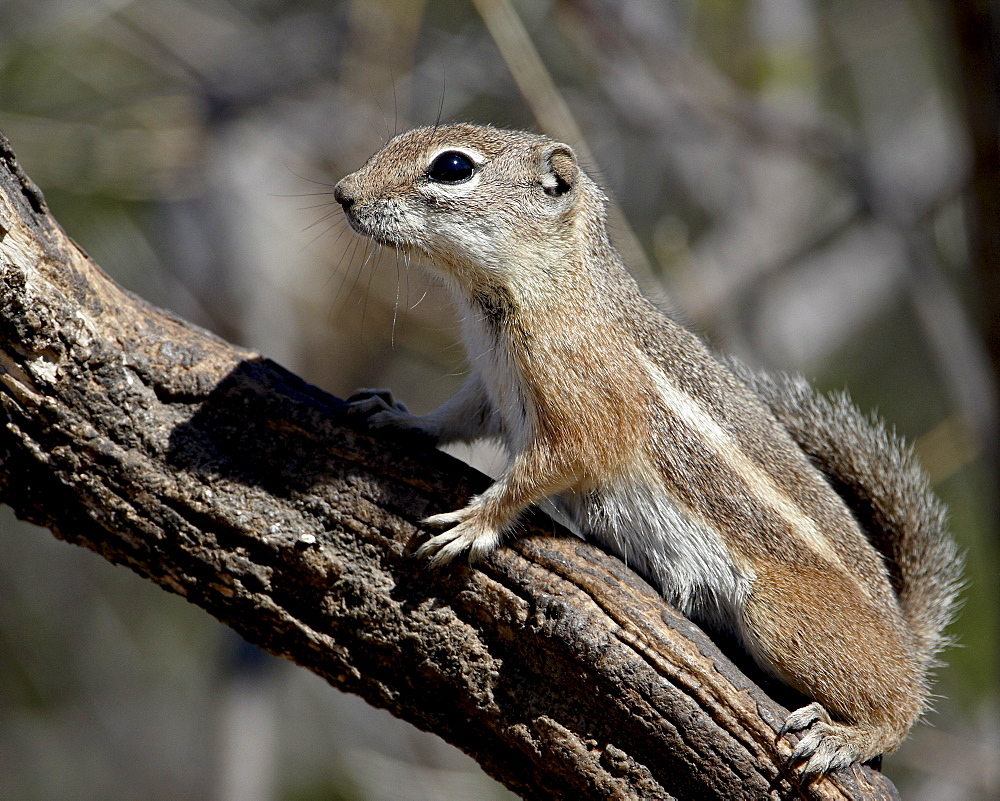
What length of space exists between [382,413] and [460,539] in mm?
687

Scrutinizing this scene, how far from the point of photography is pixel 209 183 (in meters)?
8.57

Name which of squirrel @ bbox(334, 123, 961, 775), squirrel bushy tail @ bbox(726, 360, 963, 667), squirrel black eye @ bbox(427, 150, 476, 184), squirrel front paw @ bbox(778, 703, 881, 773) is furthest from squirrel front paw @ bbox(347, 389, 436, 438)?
squirrel front paw @ bbox(778, 703, 881, 773)

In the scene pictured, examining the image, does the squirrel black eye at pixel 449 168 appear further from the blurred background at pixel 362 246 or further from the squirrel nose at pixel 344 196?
the blurred background at pixel 362 246

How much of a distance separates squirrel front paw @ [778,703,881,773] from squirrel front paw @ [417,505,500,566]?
47.3 inches

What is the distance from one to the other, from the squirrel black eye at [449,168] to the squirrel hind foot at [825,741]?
95.0 inches

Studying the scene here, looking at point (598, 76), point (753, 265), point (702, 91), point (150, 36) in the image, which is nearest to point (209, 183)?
point (150, 36)

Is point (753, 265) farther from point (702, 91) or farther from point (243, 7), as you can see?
point (243, 7)

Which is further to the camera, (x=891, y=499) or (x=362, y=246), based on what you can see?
(x=362, y=246)

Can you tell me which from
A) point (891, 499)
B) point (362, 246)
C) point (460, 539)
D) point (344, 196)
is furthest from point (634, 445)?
point (362, 246)

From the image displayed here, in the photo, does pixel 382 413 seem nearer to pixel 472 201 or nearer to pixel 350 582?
pixel 350 582

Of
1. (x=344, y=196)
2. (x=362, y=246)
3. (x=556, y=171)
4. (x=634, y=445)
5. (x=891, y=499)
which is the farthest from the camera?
(x=362, y=246)

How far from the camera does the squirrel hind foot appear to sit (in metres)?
3.04

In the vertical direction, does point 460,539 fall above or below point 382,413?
below

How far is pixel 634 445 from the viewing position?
364 cm
